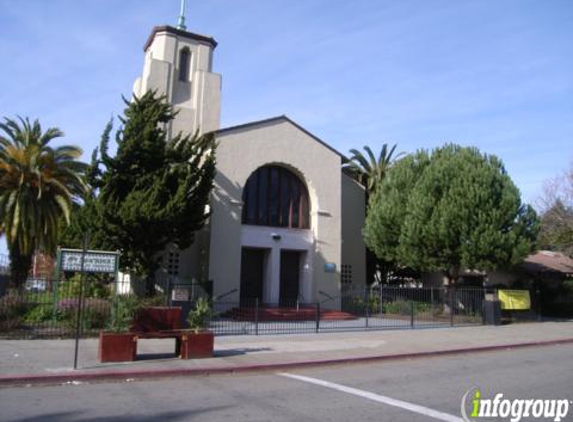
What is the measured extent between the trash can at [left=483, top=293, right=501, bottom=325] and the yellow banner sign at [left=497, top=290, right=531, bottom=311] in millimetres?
655

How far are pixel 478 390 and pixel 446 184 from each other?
17.3m

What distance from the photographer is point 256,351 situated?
14039mm

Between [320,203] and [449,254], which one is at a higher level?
[320,203]

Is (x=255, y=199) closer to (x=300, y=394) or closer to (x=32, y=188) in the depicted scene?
(x=32, y=188)

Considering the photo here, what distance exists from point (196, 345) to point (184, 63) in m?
21.5

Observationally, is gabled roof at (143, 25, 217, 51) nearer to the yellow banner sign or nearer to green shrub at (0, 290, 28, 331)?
green shrub at (0, 290, 28, 331)

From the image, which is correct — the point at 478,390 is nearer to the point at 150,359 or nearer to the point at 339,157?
the point at 150,359

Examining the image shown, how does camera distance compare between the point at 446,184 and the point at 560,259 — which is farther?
the point at 560,259

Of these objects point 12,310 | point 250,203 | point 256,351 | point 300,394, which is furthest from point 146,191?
point 300,394

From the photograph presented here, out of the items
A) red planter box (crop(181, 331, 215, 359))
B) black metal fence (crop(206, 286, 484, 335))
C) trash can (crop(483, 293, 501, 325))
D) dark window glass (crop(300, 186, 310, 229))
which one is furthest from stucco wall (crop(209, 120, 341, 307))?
red planter box (crop(181, 331, 215, 359))

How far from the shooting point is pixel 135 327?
14727mm

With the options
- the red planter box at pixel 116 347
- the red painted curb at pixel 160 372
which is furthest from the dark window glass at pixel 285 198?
the red planter box at pixel 116 347

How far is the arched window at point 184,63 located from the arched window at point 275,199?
23.9 ft

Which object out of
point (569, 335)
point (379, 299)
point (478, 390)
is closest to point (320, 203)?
point (379, 299)
